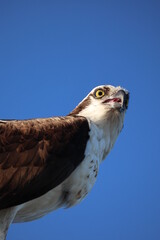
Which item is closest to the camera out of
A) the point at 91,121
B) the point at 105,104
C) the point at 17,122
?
the point at 17,122

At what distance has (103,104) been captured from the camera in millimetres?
6691

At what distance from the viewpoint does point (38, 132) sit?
5.53 meters

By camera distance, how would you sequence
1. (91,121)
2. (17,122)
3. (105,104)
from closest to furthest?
1. (17,122)
2. (91,121)
3. (105,104)

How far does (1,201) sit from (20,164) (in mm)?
489

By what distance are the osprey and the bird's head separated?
252 millimetres

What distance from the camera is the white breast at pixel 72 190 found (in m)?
5.68

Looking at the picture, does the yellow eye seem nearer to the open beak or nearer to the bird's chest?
the open beak

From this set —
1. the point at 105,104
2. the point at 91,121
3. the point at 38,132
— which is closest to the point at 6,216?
the point at 38,132

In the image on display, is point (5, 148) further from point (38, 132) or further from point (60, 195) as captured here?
point (60, 195)

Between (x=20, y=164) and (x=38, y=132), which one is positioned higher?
(x=38, y=132)

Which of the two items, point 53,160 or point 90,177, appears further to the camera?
point 90,177

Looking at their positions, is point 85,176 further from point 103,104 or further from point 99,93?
point 99,93

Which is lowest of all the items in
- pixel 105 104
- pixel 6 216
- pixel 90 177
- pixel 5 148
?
pixel 6 216

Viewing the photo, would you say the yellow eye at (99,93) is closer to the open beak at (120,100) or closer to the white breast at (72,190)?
the open beak at (120,100)
